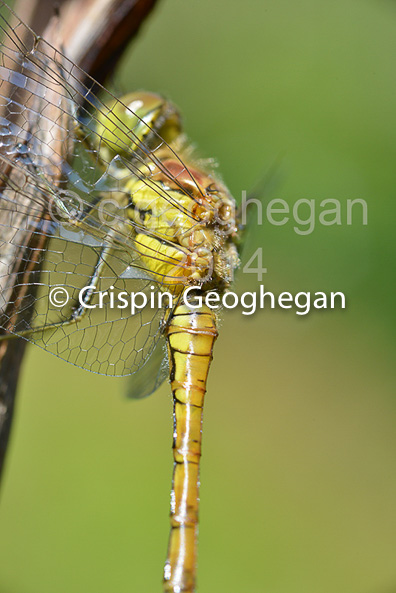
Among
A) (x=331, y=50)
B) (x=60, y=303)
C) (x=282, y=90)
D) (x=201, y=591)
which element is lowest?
(x=201, y=591)

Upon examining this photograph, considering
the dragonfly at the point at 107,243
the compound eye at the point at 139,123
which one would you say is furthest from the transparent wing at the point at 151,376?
the compound eye at the point at 139,123

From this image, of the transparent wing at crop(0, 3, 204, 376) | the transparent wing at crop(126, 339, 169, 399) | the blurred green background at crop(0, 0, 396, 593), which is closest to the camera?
the transparent wing at crop(0, 3, 204, 376)

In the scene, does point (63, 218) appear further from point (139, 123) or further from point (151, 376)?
point (151, 376)

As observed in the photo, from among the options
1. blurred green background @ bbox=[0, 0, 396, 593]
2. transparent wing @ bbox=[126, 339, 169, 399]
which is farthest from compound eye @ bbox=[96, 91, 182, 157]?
blurred green background @ bbox=[0, 0, 396, 593]

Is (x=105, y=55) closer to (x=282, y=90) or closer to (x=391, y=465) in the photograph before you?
(x=282, y=90)

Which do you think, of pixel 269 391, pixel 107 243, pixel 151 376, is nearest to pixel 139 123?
pixel 107 243

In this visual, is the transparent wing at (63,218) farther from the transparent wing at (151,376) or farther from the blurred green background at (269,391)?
the blurred green background at (269,391)

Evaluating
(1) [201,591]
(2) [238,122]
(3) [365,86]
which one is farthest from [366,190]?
(1) [201,591]

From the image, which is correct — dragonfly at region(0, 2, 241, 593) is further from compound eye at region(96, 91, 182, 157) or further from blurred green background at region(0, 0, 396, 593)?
blurred green background at region(0, 0, 396, 593)
